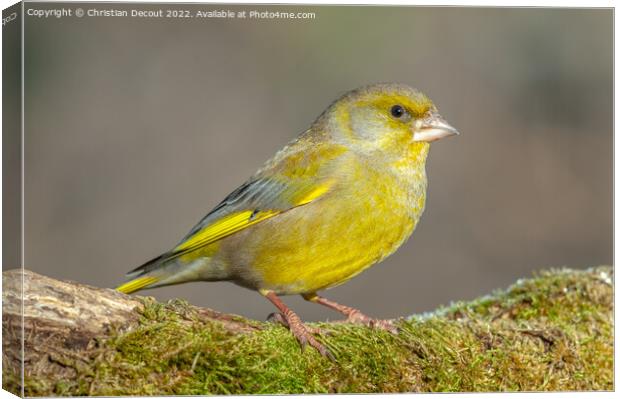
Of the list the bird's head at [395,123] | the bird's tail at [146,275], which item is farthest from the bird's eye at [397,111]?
the bird's tail at [146,275]

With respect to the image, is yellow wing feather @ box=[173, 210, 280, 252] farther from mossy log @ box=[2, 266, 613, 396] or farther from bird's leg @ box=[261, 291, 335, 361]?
mossy log @ box=[2, 266, 613, 396]

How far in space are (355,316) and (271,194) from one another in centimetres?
100

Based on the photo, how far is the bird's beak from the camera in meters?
5.87

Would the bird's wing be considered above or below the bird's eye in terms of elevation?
below

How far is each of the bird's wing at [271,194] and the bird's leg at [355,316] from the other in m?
0.72

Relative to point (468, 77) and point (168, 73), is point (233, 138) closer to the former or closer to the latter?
point (168, 73)

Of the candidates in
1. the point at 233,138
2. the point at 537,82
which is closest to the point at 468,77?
the point at 537,82

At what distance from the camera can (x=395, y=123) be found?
5910mm

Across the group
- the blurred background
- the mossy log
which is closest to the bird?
the mossy log

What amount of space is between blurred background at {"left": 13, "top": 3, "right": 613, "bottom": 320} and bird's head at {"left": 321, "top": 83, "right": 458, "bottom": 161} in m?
0.49

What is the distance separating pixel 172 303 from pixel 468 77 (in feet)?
11.1

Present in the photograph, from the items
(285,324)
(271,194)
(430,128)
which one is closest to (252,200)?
(271,194)

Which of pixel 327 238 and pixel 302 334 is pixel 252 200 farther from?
pixel 302 334

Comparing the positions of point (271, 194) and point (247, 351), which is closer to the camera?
point (247, 351)
